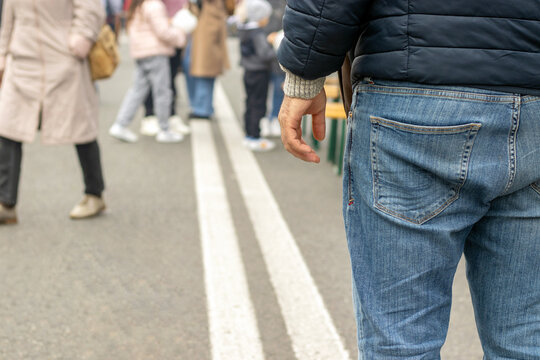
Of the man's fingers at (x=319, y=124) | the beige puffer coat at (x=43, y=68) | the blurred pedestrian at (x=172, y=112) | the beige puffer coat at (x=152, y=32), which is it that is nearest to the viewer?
the man's fingers at (x=319, y=124)

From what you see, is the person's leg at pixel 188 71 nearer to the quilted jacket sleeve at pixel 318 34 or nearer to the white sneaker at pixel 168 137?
the white sneaker at pixel 168 137

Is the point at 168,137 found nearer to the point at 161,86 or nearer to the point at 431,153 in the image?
the point at 161,86

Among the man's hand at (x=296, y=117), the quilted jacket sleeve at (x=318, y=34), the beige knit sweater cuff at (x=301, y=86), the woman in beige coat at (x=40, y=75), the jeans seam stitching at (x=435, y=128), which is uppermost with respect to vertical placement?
the quilted jacket sleeve at (x=318, y=34)

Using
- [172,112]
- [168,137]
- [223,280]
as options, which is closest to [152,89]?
[168,137]

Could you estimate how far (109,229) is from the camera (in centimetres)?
470

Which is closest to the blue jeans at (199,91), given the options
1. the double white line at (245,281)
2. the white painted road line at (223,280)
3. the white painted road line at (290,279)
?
the white painted road line at (290,279)

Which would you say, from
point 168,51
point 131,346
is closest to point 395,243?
point 131,346

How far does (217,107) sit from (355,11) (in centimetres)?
882

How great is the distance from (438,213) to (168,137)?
6.36 m

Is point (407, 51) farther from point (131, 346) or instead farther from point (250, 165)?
point (250, 165)

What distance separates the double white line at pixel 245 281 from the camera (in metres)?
3.11

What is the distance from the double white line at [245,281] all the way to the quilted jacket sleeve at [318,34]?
5.40 feet

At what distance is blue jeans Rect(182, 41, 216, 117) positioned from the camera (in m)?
8.84

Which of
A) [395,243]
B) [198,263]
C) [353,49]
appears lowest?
[198,263]
